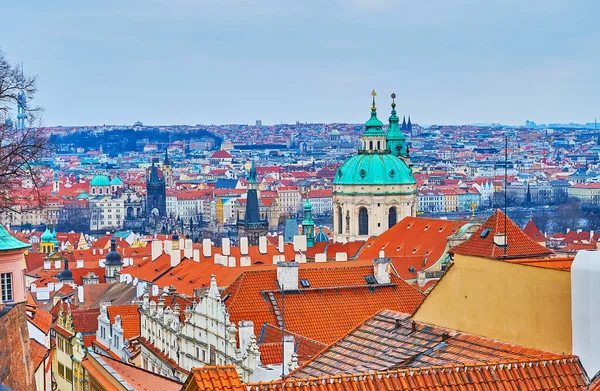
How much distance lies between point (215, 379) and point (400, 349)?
15.1 ft

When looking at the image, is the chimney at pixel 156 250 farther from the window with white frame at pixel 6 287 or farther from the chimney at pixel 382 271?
the window with white frame at pixel 6 287

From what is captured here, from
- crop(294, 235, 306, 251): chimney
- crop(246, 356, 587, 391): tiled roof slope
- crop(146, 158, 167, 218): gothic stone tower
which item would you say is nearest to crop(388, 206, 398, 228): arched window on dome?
crop(294, 235, 306, 251): chimney

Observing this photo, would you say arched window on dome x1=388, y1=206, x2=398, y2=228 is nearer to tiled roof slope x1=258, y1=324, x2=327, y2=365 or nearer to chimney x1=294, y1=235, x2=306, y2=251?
chimney x1=294, y1=235, x2=306, y2=251

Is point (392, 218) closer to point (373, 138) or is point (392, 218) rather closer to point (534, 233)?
point (373, 138)

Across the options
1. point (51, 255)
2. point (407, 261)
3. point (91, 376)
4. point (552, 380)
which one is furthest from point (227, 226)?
point (552, 380)

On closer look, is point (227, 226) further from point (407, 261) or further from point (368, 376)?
point (368, 376)

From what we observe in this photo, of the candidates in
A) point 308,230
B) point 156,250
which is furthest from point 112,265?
point 308,230

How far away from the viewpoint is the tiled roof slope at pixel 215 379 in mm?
8945

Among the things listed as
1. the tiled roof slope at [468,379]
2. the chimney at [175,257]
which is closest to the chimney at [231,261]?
the chimney at [175,257]

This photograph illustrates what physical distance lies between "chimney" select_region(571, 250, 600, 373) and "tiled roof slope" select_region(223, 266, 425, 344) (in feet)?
58.8

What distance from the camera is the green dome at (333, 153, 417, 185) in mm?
81062

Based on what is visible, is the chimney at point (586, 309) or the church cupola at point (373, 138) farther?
the church cupola at point (373, 138)

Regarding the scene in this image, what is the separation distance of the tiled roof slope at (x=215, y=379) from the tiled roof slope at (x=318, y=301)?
19851mm

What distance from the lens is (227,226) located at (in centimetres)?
18500
